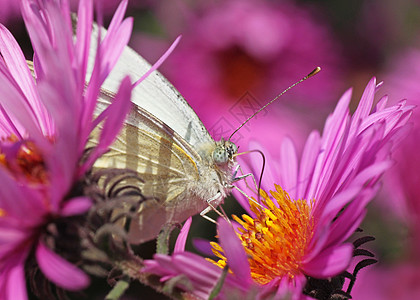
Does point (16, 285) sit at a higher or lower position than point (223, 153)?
lower

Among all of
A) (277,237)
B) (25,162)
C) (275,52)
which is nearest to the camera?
(25,162)

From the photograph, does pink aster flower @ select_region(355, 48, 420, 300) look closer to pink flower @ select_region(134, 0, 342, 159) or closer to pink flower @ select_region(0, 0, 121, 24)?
pink flower @ select_region(134, 0, 342, 159)

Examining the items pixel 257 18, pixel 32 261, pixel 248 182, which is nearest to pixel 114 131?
pixel 32 261

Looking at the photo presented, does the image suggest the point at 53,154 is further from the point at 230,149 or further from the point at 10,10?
the point at 10,10

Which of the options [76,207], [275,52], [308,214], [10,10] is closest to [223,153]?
[308,214]

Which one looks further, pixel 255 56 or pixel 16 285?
pixel 255 56

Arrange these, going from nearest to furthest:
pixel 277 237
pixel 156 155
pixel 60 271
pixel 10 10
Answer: pixel 60 271, pixel 277 237, pixel 156 155, pixel 10 10

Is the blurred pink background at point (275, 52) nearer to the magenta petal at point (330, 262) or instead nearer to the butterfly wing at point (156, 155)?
the butterfly wing at point (156, 155)
